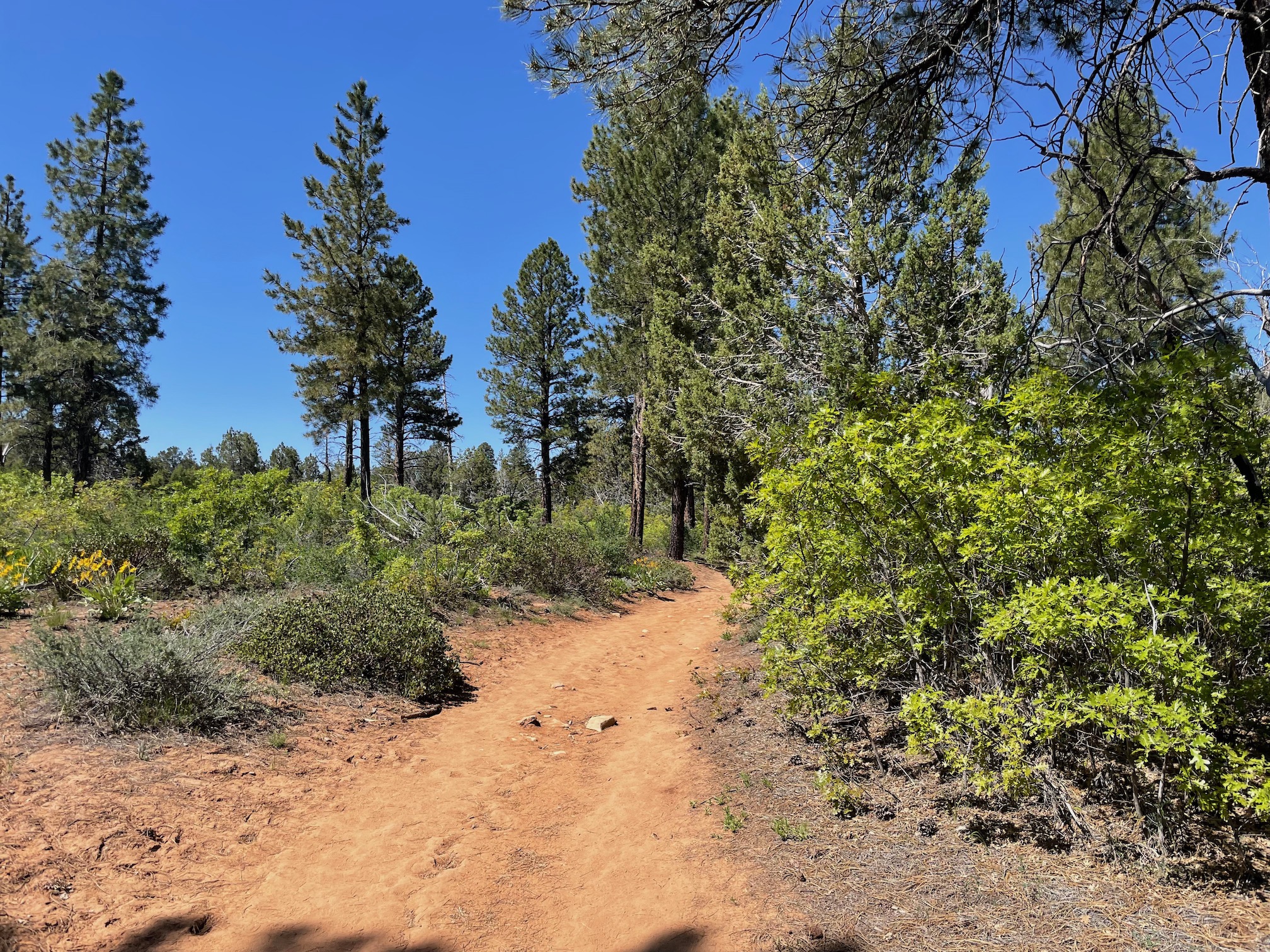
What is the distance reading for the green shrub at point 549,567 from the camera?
11.6 metres

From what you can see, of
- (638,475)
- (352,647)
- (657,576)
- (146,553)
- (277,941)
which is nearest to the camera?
(277,941)

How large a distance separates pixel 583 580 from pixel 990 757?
9.25 m

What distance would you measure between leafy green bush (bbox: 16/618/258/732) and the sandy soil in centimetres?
22

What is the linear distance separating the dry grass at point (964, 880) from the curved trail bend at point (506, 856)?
36 cm

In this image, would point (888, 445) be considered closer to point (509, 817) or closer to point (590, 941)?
point (590, 941)

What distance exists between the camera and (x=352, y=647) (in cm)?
624

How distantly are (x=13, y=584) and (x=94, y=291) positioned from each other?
64.2 feet

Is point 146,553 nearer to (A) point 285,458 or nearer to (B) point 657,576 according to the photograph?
(B) point 657,576

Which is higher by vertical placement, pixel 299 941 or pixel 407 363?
pixel 407 363

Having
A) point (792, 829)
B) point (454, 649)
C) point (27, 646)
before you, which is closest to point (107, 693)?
point (27, 646)

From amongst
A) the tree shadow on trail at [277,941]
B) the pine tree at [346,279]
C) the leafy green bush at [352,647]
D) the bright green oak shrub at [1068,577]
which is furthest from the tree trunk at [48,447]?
the bright green oak shrub at [1068,577]

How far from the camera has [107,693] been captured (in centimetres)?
447

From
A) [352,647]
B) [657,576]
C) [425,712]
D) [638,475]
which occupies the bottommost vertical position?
[425,712]

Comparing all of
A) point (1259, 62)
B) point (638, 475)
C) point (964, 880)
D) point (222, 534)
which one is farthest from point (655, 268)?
point (964, 880)
